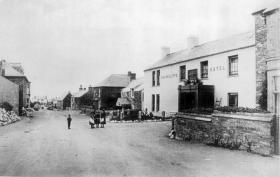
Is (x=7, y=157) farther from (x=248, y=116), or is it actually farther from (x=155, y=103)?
(x=155, y=103)

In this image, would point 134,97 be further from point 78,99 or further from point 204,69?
point 78,99

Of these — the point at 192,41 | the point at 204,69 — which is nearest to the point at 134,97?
the point at 192,41

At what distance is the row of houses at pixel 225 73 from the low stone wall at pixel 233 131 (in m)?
1.92

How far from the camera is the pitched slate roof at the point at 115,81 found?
60.3 m

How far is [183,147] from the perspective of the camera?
1250 centimetres

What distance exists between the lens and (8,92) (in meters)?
35.9

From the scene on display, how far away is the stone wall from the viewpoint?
34.5 metres

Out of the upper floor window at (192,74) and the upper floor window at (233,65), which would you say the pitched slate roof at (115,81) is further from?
the upper floor window at (233,65)

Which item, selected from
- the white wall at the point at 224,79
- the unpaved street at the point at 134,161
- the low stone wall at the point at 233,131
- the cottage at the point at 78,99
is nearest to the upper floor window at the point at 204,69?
the white wall at the point at 224,79

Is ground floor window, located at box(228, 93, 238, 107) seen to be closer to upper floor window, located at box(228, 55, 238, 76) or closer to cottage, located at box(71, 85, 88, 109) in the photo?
upper floor window, located at box(228, 55, 238, 76)

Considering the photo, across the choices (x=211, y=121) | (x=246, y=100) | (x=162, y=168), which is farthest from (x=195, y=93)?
(x=162, y=168)

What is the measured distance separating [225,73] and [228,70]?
36cm

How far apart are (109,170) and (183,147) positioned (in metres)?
4.92

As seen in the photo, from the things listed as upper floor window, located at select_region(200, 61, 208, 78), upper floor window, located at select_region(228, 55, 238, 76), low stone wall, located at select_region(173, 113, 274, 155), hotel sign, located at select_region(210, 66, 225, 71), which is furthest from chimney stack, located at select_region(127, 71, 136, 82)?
low stone wall, located at select_region(173, 113, 274, 155)
